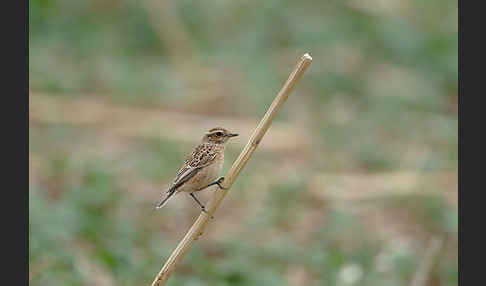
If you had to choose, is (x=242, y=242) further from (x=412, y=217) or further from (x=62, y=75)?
(x=62, y=75)

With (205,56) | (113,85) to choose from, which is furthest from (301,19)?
(113,85)

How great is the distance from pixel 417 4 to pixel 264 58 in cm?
319

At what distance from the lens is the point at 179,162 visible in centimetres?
1002

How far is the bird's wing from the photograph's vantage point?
612 cm

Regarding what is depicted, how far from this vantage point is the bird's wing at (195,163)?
6.12m

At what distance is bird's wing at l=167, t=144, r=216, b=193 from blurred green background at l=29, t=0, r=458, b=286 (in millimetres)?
1244

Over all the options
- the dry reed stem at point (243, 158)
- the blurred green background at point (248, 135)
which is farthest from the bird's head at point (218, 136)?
the dry reed stem at point (243, 158)

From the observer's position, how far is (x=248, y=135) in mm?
11164

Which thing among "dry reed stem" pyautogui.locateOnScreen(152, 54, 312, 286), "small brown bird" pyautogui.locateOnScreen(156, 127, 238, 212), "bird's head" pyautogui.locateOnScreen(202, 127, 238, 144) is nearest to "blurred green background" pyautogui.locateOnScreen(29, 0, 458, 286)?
"small brown bird" pyautogui.locateOnScreen(156, 127, 238, 212)

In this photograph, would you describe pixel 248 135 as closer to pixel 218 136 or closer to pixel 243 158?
pixel 218 136

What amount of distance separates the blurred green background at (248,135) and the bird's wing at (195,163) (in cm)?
124

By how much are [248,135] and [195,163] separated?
4.97m

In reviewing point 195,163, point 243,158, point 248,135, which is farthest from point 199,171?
point 248,135

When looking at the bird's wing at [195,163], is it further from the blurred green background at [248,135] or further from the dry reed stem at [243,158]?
the dry reed stem at [243,158]
